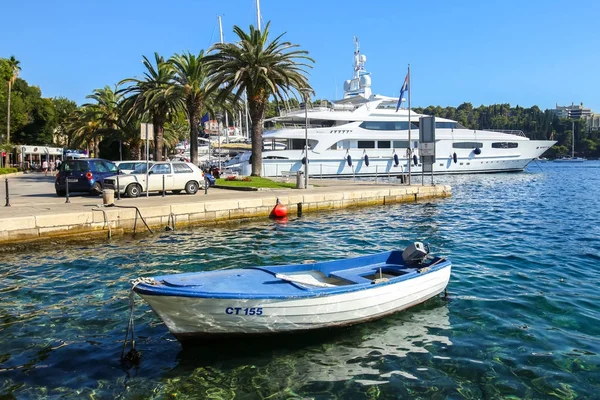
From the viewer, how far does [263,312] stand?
20.6 ft

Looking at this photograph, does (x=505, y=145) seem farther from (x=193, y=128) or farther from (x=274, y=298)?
(x=274, y=298)

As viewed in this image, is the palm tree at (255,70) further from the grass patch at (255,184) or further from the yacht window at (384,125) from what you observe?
the yacht window at (384,125)

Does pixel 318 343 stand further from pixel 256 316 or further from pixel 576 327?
pixel 576 327

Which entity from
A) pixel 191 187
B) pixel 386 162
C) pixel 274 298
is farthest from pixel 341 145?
pixel 274 298

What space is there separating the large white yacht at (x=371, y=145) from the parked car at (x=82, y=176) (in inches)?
816

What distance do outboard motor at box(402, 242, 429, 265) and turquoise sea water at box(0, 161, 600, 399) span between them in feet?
2.66

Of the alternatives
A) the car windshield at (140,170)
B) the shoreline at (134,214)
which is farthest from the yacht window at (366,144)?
the car windshield at (140,170)

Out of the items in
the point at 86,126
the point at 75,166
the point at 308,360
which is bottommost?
the point at 308,360

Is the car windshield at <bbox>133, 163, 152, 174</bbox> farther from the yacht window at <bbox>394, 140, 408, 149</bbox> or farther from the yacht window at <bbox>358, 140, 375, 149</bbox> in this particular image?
the yacht window at <bbox>394, 140, 408, 149</bbox>

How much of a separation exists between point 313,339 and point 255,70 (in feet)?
82.7

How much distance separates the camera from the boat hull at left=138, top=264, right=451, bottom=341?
6.10 meters

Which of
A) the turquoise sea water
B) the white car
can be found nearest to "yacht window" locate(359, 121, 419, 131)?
the white car

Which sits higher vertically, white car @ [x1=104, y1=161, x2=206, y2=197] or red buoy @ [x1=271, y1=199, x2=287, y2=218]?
white car @ [x1=104, y1=161, x2=206, y2=197]

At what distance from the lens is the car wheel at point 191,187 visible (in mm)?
22250
